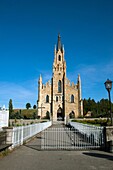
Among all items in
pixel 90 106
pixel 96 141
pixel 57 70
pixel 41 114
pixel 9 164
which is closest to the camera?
pixel 9 164

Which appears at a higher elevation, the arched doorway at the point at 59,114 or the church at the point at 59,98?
the church at the point at 59,98

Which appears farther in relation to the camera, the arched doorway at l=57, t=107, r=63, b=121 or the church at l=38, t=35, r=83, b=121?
the arched doorway at l=57, t=107, r=63, b=121

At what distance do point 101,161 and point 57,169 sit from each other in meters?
2.12

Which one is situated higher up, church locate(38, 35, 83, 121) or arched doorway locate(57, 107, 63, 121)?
church locate(38, 35, 83, 121)

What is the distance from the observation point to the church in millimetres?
63250

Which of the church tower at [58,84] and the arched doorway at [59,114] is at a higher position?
the church tower at [58,84]

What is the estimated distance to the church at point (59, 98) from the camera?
63250 millimetres

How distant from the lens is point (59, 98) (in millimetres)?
64625

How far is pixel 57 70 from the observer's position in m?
68.2

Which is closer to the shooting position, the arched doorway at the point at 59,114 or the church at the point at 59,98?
the church at the point at 59,98

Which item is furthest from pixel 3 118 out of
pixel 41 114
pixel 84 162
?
→ pixel 41 114

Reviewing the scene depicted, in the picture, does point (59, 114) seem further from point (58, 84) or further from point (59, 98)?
point (58, 84)

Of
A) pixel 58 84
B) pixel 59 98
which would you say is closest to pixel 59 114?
pixel 59 98

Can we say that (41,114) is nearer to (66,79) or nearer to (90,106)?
(66,79)
